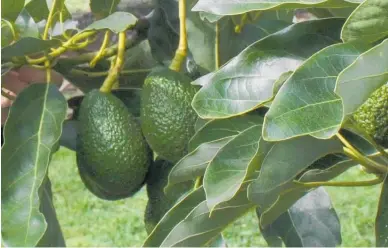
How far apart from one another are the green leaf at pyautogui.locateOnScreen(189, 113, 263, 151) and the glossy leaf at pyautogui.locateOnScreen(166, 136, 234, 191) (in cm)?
2

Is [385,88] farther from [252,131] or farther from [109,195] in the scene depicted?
[109,195]

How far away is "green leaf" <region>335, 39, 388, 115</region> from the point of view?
0.63 m

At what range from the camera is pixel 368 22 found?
73 cm

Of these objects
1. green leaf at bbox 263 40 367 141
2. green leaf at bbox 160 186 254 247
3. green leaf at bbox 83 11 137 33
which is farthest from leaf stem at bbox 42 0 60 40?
green leaf at bbox 263 40 367 141

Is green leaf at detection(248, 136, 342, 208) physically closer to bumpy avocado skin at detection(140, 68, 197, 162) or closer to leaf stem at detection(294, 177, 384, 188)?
leaf stem at detection(294, 177, 384, 188)

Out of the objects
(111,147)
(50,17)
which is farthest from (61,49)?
(111,147)

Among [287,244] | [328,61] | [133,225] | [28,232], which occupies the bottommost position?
[133,225]

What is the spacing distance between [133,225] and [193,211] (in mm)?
3058

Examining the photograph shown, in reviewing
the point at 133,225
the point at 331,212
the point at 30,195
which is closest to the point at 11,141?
the point at 30,195

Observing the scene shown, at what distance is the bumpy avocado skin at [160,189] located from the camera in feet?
3.51

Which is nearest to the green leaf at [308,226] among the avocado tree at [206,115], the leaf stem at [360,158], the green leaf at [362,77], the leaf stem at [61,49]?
the avocado tree at [206,115]

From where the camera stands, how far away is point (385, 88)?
2.81ft

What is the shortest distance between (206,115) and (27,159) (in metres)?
0.32

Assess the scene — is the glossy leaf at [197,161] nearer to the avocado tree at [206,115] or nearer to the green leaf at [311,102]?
the avocado tree at [206,115]
